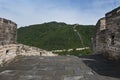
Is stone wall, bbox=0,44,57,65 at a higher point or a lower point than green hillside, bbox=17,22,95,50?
lower

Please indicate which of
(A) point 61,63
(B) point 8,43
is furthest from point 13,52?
(A) point 61,63

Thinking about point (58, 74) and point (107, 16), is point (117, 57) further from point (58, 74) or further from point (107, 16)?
point (58, 74)

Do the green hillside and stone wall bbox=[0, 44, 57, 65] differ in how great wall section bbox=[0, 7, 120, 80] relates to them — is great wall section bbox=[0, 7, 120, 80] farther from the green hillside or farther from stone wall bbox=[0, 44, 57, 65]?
the green hillside

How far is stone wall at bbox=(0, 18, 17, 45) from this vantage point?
6918 millimetres

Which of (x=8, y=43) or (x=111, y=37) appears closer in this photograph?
(x=8, y=43)

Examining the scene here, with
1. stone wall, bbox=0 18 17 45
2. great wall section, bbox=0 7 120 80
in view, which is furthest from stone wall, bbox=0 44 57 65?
stone wall, bbox=0 18 17 45

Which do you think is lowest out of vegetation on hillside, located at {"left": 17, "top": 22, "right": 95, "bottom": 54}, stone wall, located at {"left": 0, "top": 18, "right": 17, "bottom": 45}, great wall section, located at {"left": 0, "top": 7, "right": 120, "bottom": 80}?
great wall section, located at {"left": 0, "top": 7, "right": 120, "bottom": 80}

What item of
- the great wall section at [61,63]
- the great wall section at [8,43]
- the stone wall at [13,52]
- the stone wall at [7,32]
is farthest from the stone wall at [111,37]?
the stone wall at [7,32]

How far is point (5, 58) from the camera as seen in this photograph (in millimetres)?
7141

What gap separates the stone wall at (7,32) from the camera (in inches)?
272

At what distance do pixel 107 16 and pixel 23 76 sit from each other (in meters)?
4.68

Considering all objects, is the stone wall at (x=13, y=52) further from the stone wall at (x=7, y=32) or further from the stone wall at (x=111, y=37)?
the stone wall at (x=111, y=37)

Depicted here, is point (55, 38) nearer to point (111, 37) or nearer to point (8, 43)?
point (111, 37)

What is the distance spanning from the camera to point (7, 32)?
747 cm
